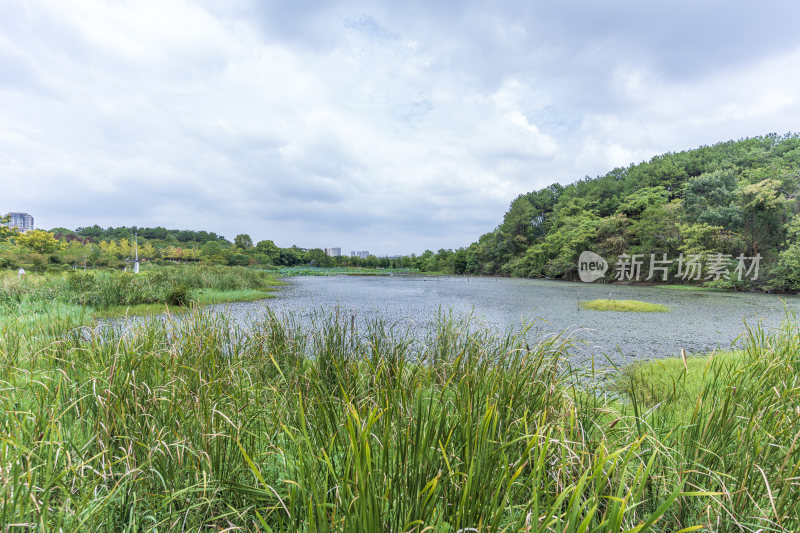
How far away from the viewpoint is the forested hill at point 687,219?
739 inches

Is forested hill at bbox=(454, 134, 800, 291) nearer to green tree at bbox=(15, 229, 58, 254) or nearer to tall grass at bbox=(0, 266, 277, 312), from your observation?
tall grass at bbox=(0, 266, 277, 312)

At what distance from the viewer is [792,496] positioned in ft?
3.75

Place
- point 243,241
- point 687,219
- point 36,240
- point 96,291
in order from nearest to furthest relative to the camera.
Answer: point 96,291 → point 687,219 → point 36,240 → point 243,241

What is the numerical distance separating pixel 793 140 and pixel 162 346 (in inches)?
1813

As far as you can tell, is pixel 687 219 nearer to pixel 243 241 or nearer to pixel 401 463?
pixel 401 463

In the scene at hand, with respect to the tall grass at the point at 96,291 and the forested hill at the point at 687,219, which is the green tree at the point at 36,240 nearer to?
the tall grass at the point at 96,291

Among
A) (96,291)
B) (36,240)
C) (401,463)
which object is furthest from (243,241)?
(401,463)

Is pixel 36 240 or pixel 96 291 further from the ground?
pixel 36 240

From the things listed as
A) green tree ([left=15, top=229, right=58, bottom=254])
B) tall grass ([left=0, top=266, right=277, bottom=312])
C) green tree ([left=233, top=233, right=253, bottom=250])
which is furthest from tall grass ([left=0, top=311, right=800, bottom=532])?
green tree ([left=233, top=233, right=253, bottom=250])

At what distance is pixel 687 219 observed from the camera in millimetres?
23859

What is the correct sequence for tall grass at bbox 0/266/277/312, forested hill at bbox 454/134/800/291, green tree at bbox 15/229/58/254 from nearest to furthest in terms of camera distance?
tall grass at bbox 0/266/277/312 < forested hill at bbox 454/134/800/291 < green tree at bbox 15/229/58/254

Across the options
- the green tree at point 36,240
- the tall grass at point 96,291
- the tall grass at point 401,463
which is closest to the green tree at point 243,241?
the green tree at point 36,240

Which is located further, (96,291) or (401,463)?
(96,291)

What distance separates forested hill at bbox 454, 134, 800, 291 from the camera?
1877 cm
